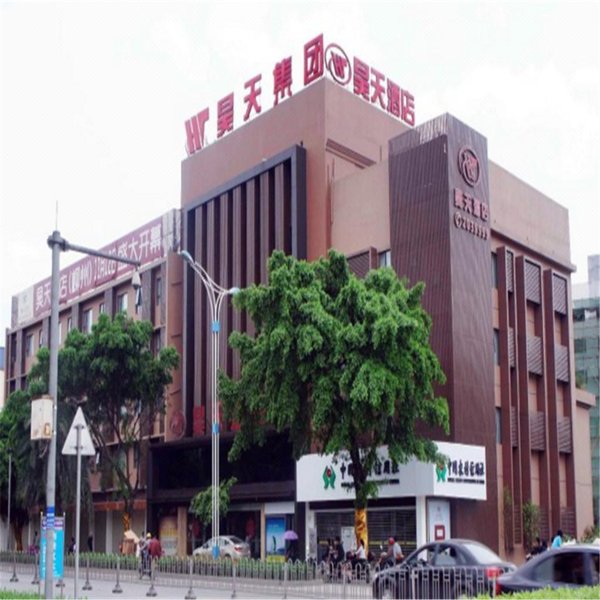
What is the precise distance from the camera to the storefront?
32094 mm

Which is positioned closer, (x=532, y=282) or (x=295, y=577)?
(x=295, y=577)

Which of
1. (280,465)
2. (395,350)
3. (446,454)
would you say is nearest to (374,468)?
(446,454)

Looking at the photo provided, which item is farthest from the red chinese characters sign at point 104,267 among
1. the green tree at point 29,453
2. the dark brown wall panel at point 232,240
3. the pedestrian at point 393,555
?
the pedestrian at point 393,555

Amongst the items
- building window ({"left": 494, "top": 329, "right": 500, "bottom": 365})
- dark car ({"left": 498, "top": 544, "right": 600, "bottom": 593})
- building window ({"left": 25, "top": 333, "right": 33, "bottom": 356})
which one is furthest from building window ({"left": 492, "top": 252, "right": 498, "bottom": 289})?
building window ({"left": 25, "top": 333, "right": 33, "bottom": 356})

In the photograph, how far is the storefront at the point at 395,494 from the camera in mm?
→ 32094

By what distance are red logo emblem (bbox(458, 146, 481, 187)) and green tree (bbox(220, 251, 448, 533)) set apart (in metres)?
6.34

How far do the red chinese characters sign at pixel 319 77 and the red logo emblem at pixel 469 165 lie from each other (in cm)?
762

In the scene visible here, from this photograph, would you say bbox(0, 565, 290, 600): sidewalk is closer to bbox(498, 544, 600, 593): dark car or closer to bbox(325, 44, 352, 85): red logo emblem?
bbox(498, 544, 600, 593): dark car

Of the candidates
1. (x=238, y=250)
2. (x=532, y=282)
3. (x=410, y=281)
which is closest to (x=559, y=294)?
(x=532, y=282)

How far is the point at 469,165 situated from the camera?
116 feet

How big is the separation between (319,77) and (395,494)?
17364 millimetres

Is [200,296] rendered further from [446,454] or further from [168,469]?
[446,454]

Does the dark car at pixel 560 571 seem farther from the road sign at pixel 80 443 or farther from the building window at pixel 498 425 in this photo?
the building window at pixel 498 425

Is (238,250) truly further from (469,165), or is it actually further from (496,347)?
(496,347)
